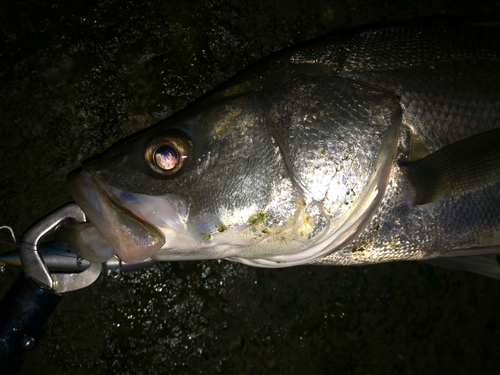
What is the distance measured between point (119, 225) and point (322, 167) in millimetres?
760

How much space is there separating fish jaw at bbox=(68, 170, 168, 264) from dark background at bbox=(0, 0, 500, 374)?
0.77 m

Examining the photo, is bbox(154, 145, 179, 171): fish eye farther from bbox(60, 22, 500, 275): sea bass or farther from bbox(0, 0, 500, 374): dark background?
bbox(0, 0, 500, 374): dark background

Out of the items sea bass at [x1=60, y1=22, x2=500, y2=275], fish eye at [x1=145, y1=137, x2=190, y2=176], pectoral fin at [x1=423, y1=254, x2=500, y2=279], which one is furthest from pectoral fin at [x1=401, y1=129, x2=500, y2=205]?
fish eye at [x1=145, y1=137, x2=190, y2=176]

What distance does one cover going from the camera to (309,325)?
1.98 meters

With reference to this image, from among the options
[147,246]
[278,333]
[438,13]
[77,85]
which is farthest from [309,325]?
[438,13]

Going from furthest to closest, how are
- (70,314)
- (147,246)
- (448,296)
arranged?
(448,296)
(70,314)
(147,246)

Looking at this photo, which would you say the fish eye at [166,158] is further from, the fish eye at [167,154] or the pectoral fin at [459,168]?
the pectoral fin at [459,168]

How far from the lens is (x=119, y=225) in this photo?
1.14 meters

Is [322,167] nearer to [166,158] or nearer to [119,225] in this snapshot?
[166,158]

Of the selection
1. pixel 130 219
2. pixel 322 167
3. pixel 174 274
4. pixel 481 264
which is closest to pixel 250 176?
pixel 322 167

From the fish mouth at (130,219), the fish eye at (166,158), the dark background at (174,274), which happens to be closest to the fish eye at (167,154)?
the fish eye at (166,158)

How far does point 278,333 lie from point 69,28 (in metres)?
2.20

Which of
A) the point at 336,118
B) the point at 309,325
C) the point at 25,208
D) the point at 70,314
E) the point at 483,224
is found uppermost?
the point at 336,118

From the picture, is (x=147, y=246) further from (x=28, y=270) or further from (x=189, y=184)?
(x=28, y=270)
